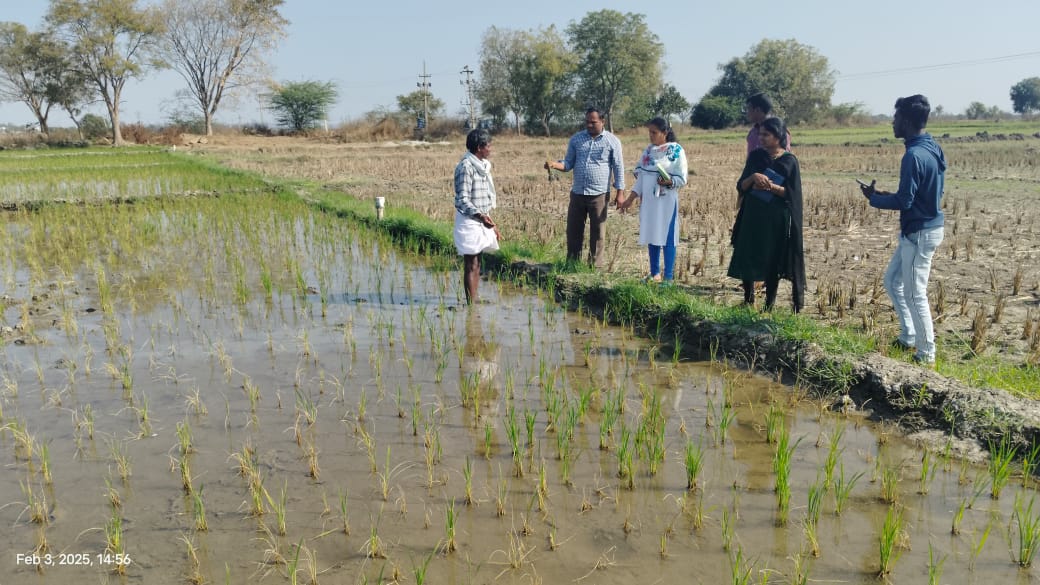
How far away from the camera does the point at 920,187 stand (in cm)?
400

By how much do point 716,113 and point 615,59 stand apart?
26.0 feet

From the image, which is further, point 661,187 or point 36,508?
point 661,187

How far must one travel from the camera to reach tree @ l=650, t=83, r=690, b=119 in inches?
1989

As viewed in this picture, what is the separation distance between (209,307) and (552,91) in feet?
149

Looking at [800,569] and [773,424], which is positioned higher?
[773,424]

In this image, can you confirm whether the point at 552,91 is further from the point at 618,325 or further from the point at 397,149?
the point at 618,325

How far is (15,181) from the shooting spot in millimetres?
16438

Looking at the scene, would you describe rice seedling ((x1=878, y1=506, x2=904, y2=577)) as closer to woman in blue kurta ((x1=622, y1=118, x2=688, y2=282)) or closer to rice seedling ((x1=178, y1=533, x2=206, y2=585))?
rice seedling ((x1=178, y1=533, x2=206, y2=585))

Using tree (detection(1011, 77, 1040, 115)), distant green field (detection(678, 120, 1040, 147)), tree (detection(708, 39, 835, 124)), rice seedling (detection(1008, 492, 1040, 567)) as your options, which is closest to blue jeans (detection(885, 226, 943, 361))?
rice seedling (detection(1008, 492, 1040, 567))

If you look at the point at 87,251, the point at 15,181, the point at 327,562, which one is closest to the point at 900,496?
the point at 327,562

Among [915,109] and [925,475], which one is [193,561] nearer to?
[925,475]

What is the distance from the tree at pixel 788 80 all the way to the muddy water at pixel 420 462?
51.9m

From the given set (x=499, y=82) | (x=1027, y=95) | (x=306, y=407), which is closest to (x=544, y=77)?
(x=499, y=82)

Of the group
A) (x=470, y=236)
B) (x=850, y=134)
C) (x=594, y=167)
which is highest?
(x=850, y=134)
